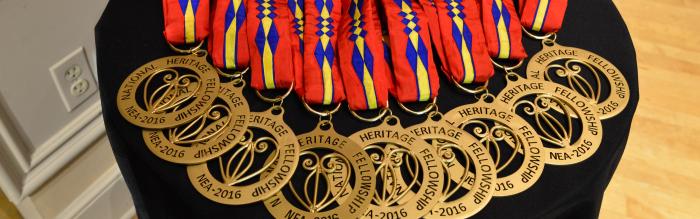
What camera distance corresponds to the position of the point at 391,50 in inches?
27.5

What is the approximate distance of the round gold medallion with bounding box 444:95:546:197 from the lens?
0.61 meters

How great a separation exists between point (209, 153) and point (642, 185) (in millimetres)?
960

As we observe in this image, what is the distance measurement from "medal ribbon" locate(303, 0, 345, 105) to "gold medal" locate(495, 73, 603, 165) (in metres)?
0.19

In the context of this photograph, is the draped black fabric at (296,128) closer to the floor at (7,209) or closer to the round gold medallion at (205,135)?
the round gold medallion at (205,135)

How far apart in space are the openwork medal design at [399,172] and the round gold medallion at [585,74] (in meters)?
0.19

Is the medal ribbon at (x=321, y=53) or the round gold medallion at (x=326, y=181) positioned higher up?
the medal ribbon at (x=321, y=53)

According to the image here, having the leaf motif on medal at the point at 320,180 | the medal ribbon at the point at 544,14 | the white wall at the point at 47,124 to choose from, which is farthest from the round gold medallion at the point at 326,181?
the white wall at the point at 47,124

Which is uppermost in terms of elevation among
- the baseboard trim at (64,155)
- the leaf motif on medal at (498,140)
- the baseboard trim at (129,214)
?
the leaf motif on medal at (498,140)

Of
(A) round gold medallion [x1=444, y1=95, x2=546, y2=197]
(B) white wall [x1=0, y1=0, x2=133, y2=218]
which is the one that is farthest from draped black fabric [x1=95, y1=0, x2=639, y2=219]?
(B) white wall [x1=0, y1=0, x2=133, y2=218]

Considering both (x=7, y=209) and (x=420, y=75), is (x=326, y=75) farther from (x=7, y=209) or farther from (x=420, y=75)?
(x=7, y=209)

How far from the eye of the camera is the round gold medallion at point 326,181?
578 mm

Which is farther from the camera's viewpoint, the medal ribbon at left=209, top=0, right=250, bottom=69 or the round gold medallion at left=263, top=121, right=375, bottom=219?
the medal ribbon at left=209, top=0, right=250, bottom=69

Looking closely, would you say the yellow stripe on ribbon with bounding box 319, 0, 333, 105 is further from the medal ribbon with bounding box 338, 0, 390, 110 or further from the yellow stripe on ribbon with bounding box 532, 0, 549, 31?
the yellow stripe on ribbon with bounding box 532, 0, 549, 31

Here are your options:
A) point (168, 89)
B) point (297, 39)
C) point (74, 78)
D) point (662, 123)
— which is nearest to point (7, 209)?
point (74, 78)
